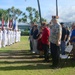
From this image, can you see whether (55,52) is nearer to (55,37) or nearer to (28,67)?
(55,37)

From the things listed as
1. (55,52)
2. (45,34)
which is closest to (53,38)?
(55,52)

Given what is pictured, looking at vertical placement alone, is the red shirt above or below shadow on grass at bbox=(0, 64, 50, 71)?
above

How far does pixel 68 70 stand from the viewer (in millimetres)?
11859

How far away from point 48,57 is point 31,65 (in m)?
1.58

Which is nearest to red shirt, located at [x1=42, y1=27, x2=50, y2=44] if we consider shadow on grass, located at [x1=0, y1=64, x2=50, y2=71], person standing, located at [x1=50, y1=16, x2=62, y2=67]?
shadow on grass, located at [x1=0, y1=64, x2=50, y2=71]

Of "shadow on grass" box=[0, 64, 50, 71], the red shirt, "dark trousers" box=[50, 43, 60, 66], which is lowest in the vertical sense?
"shadow on grass" box=[0, 64, 50, 71]

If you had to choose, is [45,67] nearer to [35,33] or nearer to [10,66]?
[10,66]

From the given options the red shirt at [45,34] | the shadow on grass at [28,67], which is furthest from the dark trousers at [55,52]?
the red shirt at [45,34]

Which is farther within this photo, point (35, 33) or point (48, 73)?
point (35, 33)

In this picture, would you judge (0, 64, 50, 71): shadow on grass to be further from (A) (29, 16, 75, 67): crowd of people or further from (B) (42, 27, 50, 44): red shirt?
(B) (42, 27, 50, 44): red shirt

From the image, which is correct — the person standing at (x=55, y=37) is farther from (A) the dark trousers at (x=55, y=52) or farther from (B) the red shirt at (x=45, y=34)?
(B) the red shirt at (x=45, y=34)

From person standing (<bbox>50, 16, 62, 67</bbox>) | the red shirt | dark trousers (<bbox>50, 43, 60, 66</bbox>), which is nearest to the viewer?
person standing (<bbox>50, 16, 62, 67</bbox>)

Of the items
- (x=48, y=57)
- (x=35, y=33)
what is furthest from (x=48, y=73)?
(x=35, y=33)

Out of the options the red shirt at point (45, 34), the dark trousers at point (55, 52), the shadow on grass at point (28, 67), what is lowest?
the shadow on grass at point (28, 67)
